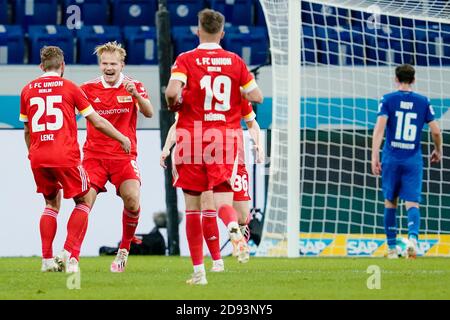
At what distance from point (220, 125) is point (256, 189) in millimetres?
6901

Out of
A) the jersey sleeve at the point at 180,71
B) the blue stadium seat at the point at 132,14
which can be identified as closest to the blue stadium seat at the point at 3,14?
the blue stadium seat at the point at 132,14

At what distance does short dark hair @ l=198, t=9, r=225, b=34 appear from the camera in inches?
294

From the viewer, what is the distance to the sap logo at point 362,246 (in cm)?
1415

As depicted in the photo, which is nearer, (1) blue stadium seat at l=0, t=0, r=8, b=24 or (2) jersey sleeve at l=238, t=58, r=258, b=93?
(2) jersey sleeve at l=238, t=58, r=258, b=93

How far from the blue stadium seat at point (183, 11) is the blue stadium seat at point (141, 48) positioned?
3.78 feet

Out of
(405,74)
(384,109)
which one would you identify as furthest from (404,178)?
(405,74)

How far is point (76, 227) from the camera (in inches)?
343

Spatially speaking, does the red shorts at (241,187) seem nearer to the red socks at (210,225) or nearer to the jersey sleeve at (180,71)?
the red socks at (210,225)

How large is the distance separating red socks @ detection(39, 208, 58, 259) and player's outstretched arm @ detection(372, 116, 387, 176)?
3.51 m

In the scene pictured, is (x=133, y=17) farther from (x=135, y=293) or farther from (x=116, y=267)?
(x=135, y=293)

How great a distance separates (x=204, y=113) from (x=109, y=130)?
34.9 inches

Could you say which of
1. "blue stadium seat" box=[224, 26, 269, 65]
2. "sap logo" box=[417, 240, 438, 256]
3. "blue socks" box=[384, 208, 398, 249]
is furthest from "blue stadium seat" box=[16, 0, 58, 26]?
"blue socks" box=[384, 208, 398, 249]

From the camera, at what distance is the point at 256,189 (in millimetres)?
14594

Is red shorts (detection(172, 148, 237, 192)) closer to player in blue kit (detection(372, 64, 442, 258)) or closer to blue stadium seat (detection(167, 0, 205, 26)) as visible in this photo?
player in blue kit (detection(372, 64, 442, 258))
